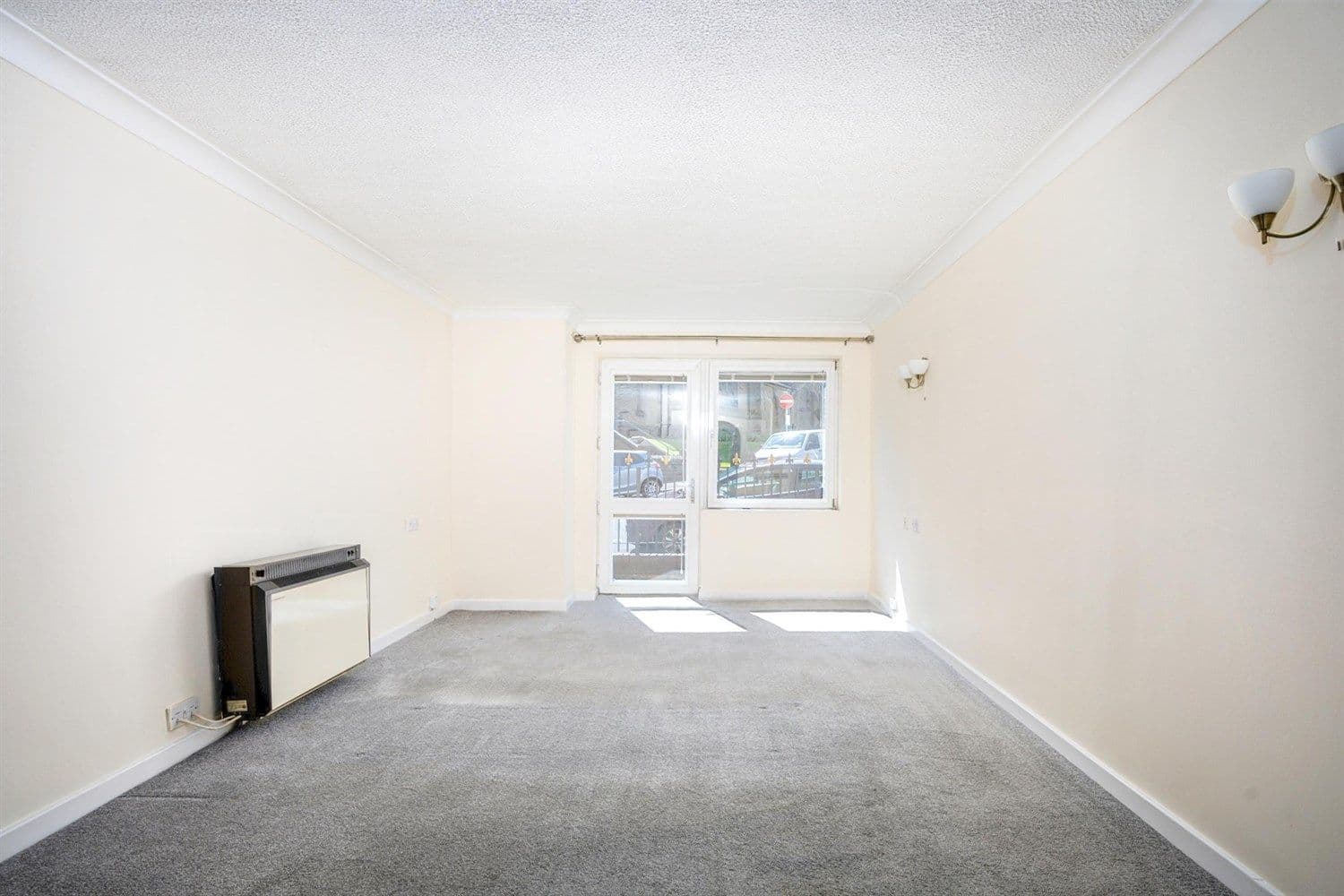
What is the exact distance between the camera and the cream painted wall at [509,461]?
491 centimetres

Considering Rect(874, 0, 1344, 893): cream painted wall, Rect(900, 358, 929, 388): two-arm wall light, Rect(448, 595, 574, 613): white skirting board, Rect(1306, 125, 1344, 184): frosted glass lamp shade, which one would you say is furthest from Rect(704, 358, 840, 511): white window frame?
Rect(1306, 125, 1344, 184): frosted glass lamp shade

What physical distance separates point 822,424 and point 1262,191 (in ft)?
13.1

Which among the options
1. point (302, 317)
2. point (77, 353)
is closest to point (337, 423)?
point (302, 317)

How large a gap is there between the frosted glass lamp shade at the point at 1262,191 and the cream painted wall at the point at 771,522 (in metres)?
3.85

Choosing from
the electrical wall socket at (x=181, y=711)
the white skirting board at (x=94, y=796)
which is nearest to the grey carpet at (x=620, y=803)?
the white skirting board at (x=94, y=796)

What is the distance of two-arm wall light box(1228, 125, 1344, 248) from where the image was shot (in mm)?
1283

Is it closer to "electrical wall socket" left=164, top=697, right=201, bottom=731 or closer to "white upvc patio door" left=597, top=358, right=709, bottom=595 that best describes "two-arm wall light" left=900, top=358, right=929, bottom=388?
"white upvc patio door" left=597, top=358, right=709, bottom=595

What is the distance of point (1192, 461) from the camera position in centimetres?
179

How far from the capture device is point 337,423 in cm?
340

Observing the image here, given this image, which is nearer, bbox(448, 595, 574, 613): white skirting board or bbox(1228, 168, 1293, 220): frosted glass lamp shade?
bbox(1228, 168, 1293, 220): frosted glass lamp shade

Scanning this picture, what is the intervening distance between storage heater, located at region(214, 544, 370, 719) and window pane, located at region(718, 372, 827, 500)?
130 inches

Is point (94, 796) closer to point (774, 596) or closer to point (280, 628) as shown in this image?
point (280, 628)

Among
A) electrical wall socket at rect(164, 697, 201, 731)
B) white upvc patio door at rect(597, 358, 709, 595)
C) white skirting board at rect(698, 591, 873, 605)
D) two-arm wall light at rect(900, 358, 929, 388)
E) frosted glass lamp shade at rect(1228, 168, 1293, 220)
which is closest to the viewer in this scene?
frosted glass lamp shade at rect(1228, 168, 1293, 220)

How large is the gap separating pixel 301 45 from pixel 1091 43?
246cm
